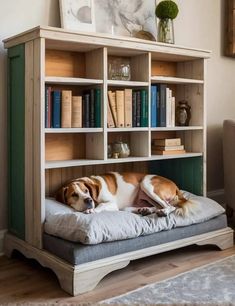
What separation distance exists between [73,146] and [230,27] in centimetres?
195

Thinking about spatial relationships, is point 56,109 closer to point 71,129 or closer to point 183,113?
point 71,129

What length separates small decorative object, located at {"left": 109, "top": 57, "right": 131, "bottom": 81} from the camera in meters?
2.86

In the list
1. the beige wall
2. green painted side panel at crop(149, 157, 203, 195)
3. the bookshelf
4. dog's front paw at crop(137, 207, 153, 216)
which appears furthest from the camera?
the beige wall

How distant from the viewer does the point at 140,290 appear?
217 centimetres

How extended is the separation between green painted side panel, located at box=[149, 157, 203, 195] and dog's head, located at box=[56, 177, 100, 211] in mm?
864

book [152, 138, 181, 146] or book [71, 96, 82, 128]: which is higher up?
book [71, 96, 82, 128]

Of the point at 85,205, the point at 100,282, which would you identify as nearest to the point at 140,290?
the point at 100,282

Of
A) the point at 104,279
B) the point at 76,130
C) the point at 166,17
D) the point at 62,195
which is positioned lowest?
the point at 104,279

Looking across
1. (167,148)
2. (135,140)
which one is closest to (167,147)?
(167,148)

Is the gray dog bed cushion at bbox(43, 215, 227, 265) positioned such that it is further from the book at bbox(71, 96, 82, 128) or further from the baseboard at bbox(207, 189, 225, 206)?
the baseboard at bbox(207, 189, 225, 206)

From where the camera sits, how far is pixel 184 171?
10.9 ft

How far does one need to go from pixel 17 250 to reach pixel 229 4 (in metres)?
2.81

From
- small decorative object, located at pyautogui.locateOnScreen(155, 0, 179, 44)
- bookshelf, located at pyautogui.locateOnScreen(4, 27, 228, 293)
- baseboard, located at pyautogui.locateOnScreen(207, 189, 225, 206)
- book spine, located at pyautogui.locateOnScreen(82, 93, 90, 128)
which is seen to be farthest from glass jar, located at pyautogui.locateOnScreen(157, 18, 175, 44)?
baseboard, located at pyautogui.locateOnScreen(207, 189, 225, 206)

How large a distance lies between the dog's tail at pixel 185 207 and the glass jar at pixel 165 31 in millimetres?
1159
